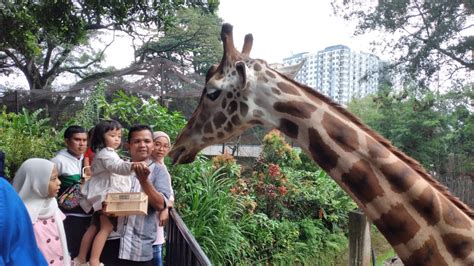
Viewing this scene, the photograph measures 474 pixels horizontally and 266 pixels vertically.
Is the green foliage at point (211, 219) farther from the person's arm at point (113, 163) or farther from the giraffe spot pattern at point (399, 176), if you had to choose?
the giraffe spot pattern at point (399, 176)

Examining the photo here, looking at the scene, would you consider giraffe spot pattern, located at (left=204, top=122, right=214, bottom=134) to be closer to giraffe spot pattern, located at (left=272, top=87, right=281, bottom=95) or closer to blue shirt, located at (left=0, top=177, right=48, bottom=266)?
giraffe spot pattern, located at (left=272, top=87, right=281, bottom=95)

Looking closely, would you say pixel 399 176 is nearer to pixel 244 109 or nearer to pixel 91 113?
pixel 244 109

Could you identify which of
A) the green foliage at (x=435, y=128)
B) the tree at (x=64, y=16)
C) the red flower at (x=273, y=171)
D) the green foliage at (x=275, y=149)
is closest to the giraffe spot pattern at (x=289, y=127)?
the tree at (x=64, y=16)

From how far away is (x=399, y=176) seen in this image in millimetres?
2062

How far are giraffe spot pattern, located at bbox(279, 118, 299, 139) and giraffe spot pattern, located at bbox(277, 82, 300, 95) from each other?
156mm

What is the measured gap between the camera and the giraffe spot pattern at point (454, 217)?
78.5 inches

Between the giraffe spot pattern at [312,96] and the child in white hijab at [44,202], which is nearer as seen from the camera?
the giraffe spot pattern at [312,96]

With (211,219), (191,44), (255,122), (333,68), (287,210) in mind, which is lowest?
(287,210)

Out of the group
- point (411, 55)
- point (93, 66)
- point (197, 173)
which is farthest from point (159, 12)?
point (93, 66)

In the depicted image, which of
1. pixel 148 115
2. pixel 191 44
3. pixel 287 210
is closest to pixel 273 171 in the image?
pixel 287 210

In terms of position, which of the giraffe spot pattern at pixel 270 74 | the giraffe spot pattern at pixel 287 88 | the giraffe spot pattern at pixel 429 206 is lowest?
the giraffe spot pattern at pixel 429 206

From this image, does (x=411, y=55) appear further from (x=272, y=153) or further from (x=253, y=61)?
(x=253, y=61)

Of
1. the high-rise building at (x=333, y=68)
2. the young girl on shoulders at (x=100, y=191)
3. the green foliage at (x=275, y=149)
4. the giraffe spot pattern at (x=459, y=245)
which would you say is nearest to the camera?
the giraffe spot pattern at (x=459, y=245)

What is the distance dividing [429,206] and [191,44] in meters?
22.2
